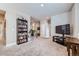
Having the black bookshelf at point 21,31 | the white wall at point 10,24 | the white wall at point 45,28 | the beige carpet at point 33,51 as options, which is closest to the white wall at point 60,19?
the black bookshelf at point 21,31

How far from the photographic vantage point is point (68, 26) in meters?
6.08

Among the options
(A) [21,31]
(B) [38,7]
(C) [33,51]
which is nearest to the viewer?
(C) [33,51]

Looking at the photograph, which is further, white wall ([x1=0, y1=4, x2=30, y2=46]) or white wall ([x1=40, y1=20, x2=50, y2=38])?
white wall ([x1=40, y1=20, x2=50, y2=38])

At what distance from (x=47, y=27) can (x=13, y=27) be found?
6.48m

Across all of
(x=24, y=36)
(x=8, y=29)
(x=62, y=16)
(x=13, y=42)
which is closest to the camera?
(x=8, y=29)

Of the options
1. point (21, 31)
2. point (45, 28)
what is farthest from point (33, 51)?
point (45, 28)

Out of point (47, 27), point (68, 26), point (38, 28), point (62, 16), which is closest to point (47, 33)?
point (47, 27)

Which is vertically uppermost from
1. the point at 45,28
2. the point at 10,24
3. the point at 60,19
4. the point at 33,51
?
the point at 60,19

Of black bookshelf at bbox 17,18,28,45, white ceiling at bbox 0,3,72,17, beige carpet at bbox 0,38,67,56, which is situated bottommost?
beige carpet at bbox 0,38,67,56

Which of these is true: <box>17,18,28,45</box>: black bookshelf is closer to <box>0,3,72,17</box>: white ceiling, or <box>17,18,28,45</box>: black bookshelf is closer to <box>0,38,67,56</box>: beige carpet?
<box>0,3,72,17</box>: white ceiling

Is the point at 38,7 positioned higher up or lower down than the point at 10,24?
higher up

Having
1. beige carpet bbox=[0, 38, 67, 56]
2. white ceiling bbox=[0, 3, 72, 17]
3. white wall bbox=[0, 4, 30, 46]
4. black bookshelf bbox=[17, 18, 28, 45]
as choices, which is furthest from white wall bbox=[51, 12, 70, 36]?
white wall bbox=[0, 4, 30, 46]

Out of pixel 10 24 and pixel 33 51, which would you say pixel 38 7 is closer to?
pixel 10 24

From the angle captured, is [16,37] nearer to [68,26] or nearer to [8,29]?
[8,29]
